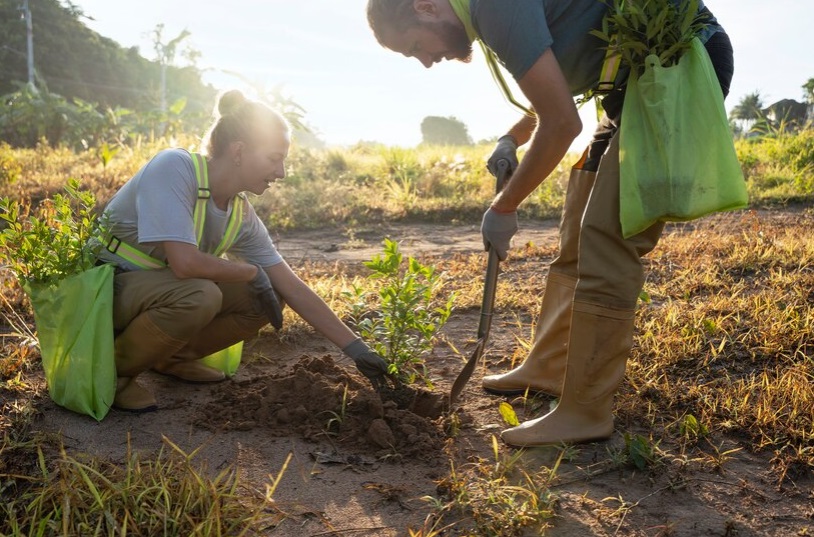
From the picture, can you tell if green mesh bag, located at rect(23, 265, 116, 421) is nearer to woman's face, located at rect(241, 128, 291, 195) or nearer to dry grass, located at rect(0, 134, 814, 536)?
dry grass, located at rect(0, 134, 814, 536)

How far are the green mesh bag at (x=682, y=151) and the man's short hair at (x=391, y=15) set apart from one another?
80 centimetres

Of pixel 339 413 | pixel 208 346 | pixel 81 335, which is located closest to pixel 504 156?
pixel 339 413

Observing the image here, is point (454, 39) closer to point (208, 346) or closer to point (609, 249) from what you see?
point (609, 249)

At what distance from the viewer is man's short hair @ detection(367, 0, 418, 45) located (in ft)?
7.61

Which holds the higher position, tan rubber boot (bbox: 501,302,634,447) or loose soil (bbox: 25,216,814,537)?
tan rubber boot (bbox: 501,302,634,447)

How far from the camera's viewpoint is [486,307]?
9.26 feet

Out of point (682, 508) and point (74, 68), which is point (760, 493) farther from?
point (74, 68)

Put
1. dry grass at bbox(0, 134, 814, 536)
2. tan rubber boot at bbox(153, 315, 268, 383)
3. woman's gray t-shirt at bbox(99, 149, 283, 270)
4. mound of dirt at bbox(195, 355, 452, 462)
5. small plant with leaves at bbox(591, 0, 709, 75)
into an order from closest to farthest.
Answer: dry grass at bbox(0, 134, 814, 536)
small plant with leaves at bbox(591, 0, 709, 75)
mound of dirt at bbox(195, 355, 452, 462)
woman's gray t-shirt at bbox(99, 149, 283, 270)
tan rubber boot at bbox(153, 315, 268, 383)

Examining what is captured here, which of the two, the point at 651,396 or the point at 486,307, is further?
the point at 651,396

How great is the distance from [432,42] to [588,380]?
4.34 feet

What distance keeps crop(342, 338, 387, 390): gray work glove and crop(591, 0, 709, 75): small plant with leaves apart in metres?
1.49

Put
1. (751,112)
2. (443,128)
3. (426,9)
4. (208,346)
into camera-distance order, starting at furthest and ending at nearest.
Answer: (443,128), (751,112), (208,346), (426,9)

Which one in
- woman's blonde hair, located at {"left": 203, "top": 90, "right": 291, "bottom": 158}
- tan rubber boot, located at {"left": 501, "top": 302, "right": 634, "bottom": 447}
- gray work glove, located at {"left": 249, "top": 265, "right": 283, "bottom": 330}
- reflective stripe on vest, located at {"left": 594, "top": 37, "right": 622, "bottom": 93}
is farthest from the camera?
gray work glove, located at {"left": 249, "top": 265, "right": 283, "bottom": 330}

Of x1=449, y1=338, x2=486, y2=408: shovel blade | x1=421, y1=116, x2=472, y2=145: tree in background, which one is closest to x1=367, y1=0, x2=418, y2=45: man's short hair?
x1=449, y1=338, x2=486, y2=408: shovel blade
